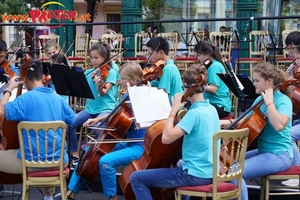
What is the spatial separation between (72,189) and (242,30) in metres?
6.84

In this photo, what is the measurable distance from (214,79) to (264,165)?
1.69 metres

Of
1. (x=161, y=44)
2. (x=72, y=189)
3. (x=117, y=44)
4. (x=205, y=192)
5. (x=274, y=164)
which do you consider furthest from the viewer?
(x=117, y=44)

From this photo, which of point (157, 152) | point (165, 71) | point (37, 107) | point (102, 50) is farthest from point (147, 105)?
point (102, 50)

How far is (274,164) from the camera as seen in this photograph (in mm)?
4391

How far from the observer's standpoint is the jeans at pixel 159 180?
414 centimetres

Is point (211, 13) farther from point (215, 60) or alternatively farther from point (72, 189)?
point (72, 189)

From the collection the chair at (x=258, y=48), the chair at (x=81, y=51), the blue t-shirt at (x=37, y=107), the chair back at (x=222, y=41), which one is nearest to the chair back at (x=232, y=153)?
the blue t-shirt at (x=37, y=107)

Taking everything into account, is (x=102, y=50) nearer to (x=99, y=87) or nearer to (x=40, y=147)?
(x=99, y=87)

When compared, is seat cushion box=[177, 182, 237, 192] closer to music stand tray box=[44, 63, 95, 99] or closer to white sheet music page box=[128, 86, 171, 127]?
white sheet music page box=[128, 86, 171, 127]

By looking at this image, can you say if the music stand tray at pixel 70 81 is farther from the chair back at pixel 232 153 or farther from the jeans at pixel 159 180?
the chair back at pixel 232 153

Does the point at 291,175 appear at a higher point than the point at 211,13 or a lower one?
lower

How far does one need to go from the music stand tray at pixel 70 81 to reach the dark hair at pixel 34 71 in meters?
0.46

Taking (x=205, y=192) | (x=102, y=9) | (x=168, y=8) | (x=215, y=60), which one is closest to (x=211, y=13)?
(x=168, y=8)

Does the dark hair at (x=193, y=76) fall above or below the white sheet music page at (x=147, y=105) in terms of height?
above
